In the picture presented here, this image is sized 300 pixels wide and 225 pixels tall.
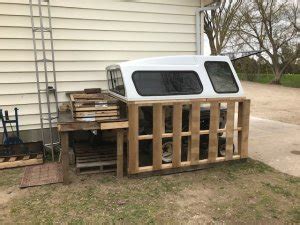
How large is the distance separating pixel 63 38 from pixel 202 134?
3.21 metres

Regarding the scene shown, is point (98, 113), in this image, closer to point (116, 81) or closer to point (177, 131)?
point (116, 81)

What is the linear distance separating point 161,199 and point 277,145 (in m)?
3.71

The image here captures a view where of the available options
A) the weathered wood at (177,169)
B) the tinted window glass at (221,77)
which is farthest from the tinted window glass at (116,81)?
the tinted window glass at (221,77)

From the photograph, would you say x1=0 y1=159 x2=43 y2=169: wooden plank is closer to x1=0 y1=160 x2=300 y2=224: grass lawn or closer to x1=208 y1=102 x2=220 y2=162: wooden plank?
x1=0 y1=160 x2=300 y2=224: grass lawn

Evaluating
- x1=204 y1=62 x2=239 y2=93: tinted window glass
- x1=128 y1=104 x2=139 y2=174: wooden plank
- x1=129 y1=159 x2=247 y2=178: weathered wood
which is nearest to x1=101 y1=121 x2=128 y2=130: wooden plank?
x1=128 y1=104 x2=139 y2=174: wooden plank

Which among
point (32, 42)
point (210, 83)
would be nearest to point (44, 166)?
point (32, 42)

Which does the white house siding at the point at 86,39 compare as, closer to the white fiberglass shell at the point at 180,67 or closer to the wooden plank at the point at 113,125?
the white fiberglass shell at the point at 180,67

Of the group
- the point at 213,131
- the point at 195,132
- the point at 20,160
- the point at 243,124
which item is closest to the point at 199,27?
the point at 243,124

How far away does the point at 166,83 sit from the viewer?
4879 mm

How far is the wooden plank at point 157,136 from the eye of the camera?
4.64 meters

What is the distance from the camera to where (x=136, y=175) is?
4.76 meters

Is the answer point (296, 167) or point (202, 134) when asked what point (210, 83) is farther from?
point (296, 167)

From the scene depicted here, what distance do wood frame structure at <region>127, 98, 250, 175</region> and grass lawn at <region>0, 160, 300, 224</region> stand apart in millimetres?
220

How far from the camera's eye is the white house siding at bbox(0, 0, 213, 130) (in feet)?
18.4
